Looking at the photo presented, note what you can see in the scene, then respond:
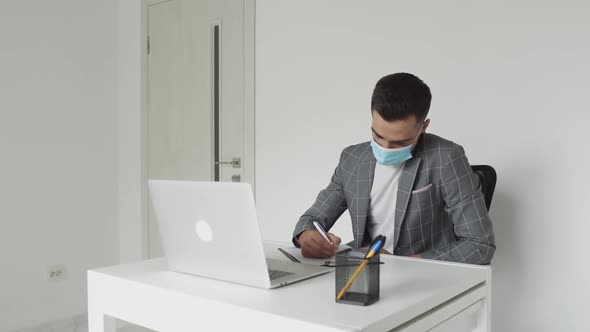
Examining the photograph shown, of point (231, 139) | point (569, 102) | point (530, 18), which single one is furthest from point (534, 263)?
point (231, 139)

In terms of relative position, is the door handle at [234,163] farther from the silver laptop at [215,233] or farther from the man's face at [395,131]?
the silver laptop at [215,233]

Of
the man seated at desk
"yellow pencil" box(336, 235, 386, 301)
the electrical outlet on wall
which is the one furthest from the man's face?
the electrical outlet on wall

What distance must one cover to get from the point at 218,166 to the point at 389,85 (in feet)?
5.90

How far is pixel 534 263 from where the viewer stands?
6.83ft

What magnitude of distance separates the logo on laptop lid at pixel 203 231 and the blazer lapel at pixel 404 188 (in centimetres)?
74

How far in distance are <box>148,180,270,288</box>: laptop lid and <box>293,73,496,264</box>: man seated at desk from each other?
1.25 ft

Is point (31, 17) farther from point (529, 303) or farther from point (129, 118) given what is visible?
point (529, 303)

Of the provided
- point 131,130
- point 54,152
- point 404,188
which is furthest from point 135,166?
point 404,188

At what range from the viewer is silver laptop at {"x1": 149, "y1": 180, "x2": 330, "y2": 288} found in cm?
103

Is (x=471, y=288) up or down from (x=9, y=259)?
up

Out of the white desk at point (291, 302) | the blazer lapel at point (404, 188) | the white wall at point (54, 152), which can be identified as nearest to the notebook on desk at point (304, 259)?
the white desk at point (291, 302)

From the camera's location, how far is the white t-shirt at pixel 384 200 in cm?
173

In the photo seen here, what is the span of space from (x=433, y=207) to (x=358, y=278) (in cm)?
74

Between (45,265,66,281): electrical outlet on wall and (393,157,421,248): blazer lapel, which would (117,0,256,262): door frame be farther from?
(393,157,421,248): blazer lapel
